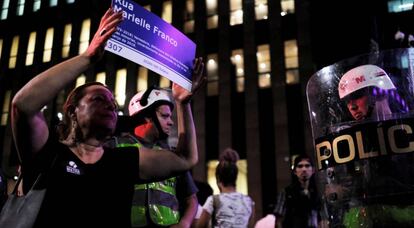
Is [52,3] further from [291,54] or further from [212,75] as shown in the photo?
[291,54]

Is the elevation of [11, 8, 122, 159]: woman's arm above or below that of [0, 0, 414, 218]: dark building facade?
below

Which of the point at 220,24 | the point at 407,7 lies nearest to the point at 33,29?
the point at 220,24

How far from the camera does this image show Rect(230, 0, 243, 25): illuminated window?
24.5 meters

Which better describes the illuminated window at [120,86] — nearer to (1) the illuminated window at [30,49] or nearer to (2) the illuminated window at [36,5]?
(1) the illuminated window at [30,49]

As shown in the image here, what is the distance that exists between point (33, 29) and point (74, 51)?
4.58m

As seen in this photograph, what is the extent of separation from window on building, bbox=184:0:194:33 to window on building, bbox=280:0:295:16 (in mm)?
5429

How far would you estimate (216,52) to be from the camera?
79.6 ft

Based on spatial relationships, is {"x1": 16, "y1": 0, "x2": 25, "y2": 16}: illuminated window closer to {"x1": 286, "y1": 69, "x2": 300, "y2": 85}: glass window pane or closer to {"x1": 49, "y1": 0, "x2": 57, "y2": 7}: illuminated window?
{"x1": 49, "y1": 0, "x2": 57, "y2": 7}: illuminated window

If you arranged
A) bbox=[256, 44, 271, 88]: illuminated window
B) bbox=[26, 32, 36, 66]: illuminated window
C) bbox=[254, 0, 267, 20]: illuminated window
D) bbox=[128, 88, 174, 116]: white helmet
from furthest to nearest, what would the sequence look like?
bbox=[26, 32, 36, 66]: illuminated window, bbox=[254, 0, 267, 20]: illuminated window, bbox=[256, 44, 271, 88]: illuminated window, bbox=[128, 88, 174, 116]: white helmet

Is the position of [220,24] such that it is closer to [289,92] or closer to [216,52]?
[216,52]

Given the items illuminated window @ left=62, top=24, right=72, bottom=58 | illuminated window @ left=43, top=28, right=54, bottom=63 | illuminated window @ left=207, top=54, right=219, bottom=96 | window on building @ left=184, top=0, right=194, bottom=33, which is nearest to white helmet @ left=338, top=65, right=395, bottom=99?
illuminated window @ left=207, top=54, right=219, bottom=96

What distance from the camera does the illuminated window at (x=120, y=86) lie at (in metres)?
25.1

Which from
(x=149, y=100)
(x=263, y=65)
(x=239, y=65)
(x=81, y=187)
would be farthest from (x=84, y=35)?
(x=81, y=187)

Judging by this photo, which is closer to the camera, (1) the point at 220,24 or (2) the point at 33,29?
(1) the point at 220,24
